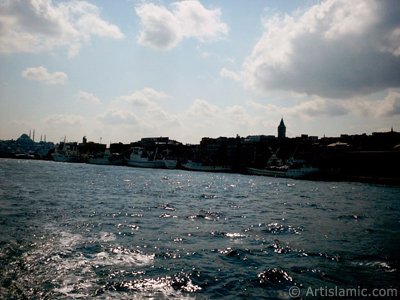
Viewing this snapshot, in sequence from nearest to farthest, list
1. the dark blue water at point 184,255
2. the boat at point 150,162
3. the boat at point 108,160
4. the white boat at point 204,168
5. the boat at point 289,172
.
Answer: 1. the dark blue water at point 184,255
2. the boat at point 289,172
3. the white boat at point 204,168
4. the boat at point 150,162
5. the boat at point 108,160

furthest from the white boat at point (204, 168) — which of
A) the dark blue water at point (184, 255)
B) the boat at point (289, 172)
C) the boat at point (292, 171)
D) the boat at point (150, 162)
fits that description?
the dark blue water at point (184, 255)

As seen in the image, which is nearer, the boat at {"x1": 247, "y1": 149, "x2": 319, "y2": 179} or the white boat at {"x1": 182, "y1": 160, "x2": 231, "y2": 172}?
the boat at {"x1": 247, "y1": 149, "x2": 319, "y2": 179}

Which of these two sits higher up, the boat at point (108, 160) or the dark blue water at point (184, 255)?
the boat at point (108, 160)

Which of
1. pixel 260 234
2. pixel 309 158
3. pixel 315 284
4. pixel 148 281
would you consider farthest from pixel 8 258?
pixel 309 158

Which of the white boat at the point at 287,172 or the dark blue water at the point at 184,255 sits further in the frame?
the white boat at the point at 287,172

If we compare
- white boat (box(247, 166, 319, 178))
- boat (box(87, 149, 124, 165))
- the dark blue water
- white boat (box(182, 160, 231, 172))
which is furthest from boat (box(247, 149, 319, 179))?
boat (box(87, 149, 124, 165))

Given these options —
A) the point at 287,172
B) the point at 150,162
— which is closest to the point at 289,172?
the point at 287,172

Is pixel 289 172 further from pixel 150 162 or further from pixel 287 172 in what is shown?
pixel 150 162

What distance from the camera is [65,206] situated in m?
28.7

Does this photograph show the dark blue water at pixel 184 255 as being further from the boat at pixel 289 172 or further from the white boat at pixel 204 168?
the white boat at pixel 204 168

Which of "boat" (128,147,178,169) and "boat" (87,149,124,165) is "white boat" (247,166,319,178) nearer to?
"boat" (128,147,178,169)

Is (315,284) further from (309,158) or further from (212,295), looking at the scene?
(309,158)

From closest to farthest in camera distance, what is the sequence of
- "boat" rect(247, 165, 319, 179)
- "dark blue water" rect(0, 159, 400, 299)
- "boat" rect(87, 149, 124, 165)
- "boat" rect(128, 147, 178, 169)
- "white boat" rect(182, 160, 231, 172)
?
1. "dark blue water" rect(0, 159, 400, 299)
2. "boat" rect(247, 165, 319, 179)
3. "white boat" rect(182, 160, 231, 172)
4. "boat" rect(128, 147, 178, 169)
5. "boat" rect(87, 149, 124, 165)

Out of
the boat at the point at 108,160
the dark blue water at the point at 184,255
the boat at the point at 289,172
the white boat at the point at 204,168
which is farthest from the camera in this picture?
the boat at the point at 108,160
